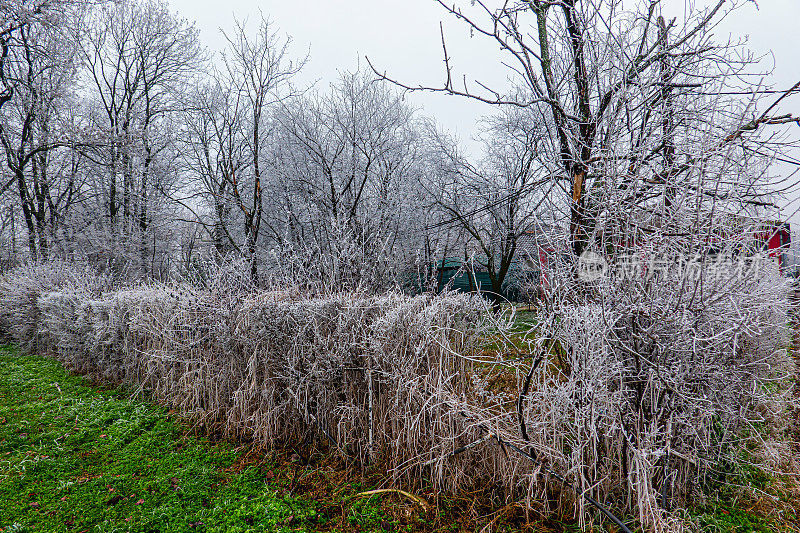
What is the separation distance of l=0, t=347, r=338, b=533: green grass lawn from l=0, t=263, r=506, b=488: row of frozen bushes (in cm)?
39

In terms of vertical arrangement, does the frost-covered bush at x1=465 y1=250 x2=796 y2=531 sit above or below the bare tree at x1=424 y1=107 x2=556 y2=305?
below

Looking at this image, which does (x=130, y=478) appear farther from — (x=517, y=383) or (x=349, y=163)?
(x=349, y=163)

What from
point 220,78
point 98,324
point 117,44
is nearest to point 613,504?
point 98,324

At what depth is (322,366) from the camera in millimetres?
3533

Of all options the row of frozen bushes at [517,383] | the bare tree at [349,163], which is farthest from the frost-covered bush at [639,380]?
the bare tree at [349,163]

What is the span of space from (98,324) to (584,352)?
6.54 m

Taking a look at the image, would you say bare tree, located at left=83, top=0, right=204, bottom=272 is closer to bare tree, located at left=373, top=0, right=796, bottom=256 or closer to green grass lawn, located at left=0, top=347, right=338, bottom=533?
green grass lawn, located at left=0, top=347, right=338, bottom=533

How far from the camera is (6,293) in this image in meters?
9.20

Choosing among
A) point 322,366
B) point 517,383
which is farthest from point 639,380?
point 322,366

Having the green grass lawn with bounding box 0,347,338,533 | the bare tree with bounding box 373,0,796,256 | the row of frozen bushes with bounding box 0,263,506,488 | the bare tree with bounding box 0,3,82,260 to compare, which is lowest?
the green grass lawn with bounding box 0,347,338,533

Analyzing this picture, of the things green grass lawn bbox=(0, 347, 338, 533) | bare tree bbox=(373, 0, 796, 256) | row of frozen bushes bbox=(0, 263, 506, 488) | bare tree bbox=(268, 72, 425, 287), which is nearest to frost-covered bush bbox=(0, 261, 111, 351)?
green grass lawn bbox=(0, 347, 338, 533)

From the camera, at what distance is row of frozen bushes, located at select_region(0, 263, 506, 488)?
3068mm

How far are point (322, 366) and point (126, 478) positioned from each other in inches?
73.1

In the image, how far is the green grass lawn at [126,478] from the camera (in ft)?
9.27
